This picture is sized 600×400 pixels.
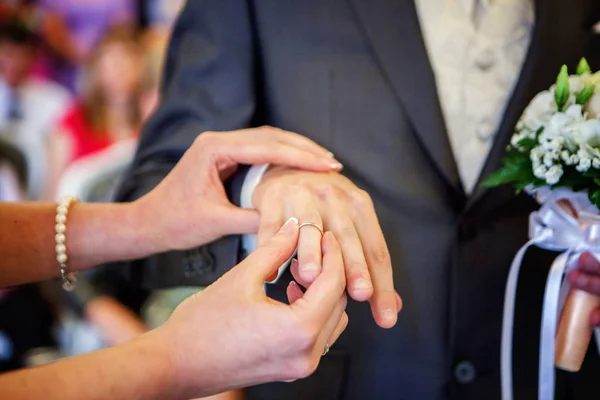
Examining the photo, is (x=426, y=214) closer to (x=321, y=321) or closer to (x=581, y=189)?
(x=581, y=189)

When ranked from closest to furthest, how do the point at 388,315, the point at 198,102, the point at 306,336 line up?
the point at 306,336, the point at 388,315, the point at 198,102

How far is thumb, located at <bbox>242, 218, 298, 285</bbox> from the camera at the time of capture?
45 cm

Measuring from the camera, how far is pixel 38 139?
116cm

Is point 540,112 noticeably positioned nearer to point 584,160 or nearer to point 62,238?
point 584,160

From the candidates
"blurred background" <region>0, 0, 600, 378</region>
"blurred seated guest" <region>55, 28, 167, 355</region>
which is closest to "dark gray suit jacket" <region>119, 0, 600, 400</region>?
"blurred seated guest" <region>55, 28, 167, 355</region>

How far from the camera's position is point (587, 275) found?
661 mm

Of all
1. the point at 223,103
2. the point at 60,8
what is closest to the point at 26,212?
the point at 223,103

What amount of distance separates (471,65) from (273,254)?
0.43 m

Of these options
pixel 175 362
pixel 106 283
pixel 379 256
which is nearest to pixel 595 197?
pixel 379 256

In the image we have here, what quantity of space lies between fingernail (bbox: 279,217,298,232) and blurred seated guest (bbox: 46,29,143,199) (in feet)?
2.56

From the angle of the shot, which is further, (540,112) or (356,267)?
(540,112)

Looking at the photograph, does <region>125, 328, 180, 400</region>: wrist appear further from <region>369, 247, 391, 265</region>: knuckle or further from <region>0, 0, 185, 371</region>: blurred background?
<region>0, 0, 185, 371</region>: blurred background

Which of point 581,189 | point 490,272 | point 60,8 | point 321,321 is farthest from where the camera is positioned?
point 60,8

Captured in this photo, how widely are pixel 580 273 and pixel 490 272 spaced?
0.12m
